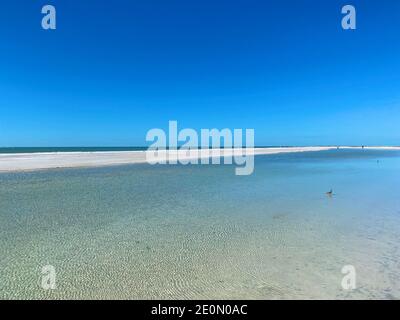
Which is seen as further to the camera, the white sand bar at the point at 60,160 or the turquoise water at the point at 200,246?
the white sand bar at the point at 60,160

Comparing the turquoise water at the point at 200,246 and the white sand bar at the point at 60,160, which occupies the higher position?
the white sand bar at the point at 60,160

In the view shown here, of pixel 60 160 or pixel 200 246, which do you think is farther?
pixel 60 160

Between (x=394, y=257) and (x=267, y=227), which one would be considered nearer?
(x=394, y=257)

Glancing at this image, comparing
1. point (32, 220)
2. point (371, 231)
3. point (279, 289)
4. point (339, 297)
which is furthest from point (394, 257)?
point (32, 220)

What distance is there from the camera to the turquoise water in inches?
146

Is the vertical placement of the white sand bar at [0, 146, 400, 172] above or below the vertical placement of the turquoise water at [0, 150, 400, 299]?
above

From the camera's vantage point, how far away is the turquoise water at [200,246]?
146 inches

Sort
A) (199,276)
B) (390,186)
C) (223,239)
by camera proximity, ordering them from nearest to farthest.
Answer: (199,276) < (223,239) < (390,186)

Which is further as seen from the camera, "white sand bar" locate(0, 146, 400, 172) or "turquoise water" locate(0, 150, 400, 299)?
"white sand bar" locate(0, 146, 400, 172)

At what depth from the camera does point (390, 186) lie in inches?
487

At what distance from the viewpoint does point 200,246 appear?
5.21 m

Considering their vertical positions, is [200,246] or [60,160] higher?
[60,160]
